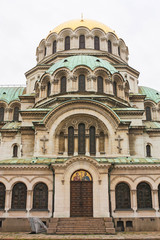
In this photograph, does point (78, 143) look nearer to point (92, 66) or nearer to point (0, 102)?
point (92, 66)

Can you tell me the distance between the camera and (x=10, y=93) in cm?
3606

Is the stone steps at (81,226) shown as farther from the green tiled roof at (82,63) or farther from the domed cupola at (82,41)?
the domed cupola at (82,41)

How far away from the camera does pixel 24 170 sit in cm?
1955

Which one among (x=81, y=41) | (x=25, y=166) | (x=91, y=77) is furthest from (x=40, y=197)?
(x=81, y=41)

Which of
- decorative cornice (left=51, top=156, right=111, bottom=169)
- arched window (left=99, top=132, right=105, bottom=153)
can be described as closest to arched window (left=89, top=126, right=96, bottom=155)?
arched window (left=99, top=132, right=105, bottom=153)

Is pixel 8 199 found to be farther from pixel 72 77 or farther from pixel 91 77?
pixel 91 77

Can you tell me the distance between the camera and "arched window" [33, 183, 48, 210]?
19062 mm

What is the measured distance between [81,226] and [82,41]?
25.3 meters

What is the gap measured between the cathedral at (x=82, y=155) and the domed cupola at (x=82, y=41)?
155 inches

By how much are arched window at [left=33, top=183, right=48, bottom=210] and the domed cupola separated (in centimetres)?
1964

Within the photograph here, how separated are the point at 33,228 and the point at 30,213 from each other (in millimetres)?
2499

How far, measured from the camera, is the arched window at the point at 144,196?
18984 millimetres

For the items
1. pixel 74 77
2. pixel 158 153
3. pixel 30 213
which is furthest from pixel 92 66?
pixel 30 213

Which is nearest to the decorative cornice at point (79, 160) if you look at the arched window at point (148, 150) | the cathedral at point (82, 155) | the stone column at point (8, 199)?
→ the cathedral at point (82, 155)
